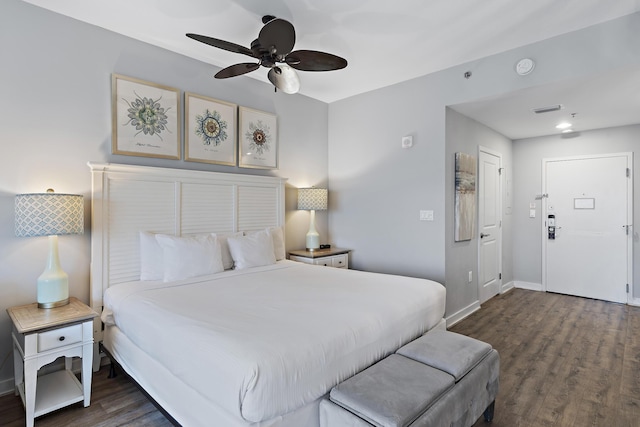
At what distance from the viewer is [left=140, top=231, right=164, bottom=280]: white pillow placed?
279 cm

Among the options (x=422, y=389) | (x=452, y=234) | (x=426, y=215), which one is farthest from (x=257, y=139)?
(x=422, y=389)

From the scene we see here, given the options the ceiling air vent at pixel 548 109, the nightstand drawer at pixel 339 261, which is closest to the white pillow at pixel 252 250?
the nightstand drawer at pixel 339 261

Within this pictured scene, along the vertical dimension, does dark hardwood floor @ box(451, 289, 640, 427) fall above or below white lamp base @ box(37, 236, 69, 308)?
below

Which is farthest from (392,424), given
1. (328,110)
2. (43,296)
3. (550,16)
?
(328,110)

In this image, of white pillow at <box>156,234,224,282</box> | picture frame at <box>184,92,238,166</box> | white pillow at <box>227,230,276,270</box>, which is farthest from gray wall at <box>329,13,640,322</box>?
white pillow at <box>156,234,224,282</box>

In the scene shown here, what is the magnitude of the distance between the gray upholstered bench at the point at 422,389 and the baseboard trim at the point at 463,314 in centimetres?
Result: 170

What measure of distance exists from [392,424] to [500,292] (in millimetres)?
4346

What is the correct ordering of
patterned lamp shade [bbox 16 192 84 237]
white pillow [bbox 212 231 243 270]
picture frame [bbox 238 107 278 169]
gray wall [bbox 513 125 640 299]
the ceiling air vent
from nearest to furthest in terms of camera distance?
patterned lamp shade [bbox 16 192 84 237]
white pillow [bbox 212 231 243 270]
the ceiling air vent
picture frame [bbox 238 107 278 169]
gray wall [bbox 513 125 640 299]

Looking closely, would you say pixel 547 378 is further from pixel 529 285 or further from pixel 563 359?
pixel 529 285

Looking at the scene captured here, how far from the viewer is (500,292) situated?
496 centimetres

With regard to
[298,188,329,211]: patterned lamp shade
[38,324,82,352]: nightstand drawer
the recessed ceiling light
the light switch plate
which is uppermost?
the recessed ceiling light

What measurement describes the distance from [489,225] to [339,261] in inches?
84.7

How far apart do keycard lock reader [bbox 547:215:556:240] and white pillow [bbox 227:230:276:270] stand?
166 inches

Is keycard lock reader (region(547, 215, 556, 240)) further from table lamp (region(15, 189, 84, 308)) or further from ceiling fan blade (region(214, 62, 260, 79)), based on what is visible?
table lamp (region(15, 189, 84, 308))
